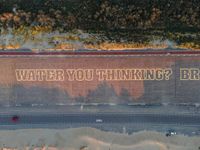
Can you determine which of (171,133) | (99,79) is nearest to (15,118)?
(99,79)

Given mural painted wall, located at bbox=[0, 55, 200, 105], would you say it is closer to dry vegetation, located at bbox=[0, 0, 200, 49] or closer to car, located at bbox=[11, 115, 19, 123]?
car, located at bbox=[11, 115, 19, 123]

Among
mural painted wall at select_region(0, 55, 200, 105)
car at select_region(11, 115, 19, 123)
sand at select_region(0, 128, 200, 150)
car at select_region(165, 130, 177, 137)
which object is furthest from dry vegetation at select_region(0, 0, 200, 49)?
sand at select_region(0, 128, 200, 150)

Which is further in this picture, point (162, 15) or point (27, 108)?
point (27, 108)

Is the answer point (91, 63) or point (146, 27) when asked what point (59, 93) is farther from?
point (146, 27)

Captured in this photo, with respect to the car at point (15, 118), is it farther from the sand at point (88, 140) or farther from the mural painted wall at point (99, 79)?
the mural painted wall at point (99, 79)

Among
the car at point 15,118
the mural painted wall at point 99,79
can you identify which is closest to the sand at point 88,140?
the car at point 15,118

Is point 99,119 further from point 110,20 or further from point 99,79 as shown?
point 110,20

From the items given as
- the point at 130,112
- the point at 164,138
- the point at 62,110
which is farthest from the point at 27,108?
the point at 164,138

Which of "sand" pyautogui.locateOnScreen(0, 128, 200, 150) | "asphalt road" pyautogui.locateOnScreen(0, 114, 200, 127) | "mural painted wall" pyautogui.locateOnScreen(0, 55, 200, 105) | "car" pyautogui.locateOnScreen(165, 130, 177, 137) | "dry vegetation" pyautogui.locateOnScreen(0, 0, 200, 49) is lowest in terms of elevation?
"sand" pyautogui.locateOnScreen(0, 128, 200, 150)
